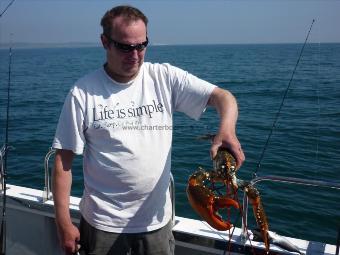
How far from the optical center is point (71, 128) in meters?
2.44

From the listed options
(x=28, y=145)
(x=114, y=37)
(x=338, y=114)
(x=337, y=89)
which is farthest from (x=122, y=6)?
(x=337, y=89)

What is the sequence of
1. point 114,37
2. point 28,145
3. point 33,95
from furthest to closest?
point 33,95
point 28,145
point 114,37

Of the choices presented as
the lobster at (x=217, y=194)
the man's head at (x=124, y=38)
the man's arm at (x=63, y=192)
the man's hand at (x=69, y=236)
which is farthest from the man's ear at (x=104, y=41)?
the man's hand at (x=69, y=236)

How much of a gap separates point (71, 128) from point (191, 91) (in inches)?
32.8

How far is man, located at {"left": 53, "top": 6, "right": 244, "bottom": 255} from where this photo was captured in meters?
2.47

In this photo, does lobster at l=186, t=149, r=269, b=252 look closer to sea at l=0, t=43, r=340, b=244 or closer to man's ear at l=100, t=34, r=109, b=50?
sea at l=0, t=43, r=340, b=244

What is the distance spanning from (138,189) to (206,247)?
1.18 m

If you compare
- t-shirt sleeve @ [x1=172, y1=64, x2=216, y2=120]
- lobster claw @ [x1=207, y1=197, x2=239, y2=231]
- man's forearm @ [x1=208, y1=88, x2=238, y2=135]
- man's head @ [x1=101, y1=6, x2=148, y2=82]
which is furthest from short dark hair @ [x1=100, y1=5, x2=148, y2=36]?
lobster claw @ [x1=207, y1=197, x2=239, y2=231]

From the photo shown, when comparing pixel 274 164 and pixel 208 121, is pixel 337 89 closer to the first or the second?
pixel 208 121

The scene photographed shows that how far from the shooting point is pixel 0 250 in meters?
3.19

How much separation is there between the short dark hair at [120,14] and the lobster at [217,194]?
3.21ft

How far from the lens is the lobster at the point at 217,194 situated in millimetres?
2102

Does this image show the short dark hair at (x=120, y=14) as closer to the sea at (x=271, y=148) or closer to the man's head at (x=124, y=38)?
the man's head at (x=124, y=38)

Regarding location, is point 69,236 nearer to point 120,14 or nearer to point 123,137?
point 123,137
